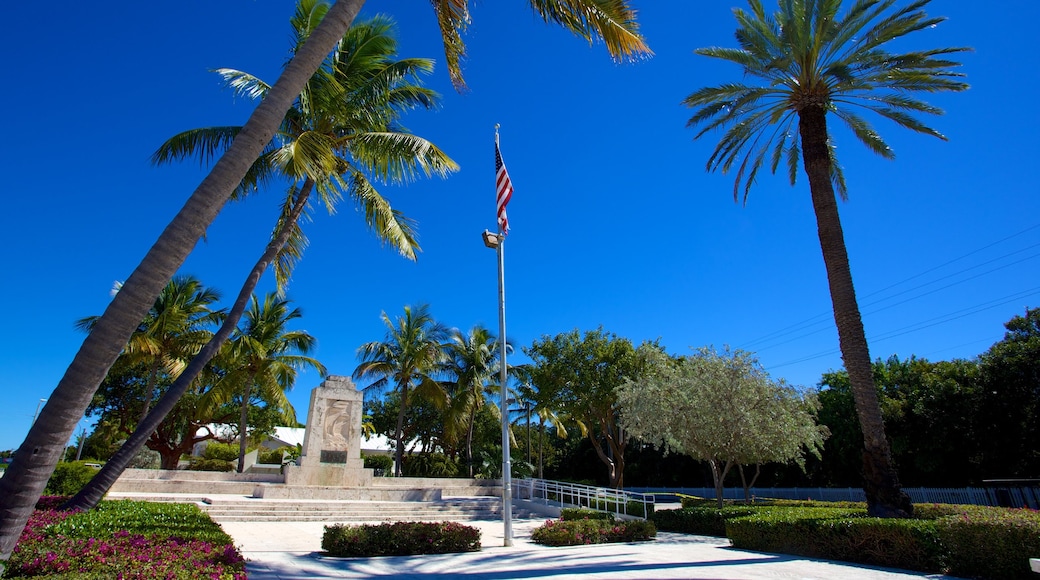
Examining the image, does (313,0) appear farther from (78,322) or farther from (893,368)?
(893,368)

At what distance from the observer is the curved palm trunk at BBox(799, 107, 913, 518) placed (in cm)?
1125

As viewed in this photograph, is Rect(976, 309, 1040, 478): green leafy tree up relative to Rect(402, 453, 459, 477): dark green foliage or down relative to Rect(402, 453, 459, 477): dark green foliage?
up

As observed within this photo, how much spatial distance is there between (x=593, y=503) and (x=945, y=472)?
1945 cm

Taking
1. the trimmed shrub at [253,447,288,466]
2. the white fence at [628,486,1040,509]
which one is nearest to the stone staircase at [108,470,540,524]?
the white fence at [628,486,1040,509]

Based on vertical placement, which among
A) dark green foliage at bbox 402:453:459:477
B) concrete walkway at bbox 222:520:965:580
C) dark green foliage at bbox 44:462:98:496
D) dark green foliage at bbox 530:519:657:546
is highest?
dark green foliage at bbox 402:453:459:477

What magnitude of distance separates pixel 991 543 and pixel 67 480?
21800mm

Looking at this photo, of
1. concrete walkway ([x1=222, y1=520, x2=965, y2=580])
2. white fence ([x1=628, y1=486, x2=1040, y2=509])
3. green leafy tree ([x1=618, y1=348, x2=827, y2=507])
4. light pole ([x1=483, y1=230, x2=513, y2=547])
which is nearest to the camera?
concrete walkway ([x1=222, y1=520, x2=965, y2=580])

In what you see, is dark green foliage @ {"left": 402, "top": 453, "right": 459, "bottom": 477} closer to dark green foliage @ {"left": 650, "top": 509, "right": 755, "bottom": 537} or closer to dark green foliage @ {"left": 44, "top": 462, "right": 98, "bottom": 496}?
dark green foliage @ {"left": 650, "top": 509, "right": 755, "bottom": 537}

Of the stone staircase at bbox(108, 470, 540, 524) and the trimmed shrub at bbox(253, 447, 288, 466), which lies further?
the trimmed shrub at bbox(253, 447, 288, 466)

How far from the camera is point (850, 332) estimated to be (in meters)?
12.3

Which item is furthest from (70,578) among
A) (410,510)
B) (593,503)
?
(593,503)

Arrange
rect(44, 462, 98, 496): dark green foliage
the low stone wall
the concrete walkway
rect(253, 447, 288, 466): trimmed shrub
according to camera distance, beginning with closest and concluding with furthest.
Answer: the concrete walkway
rect(44, 462, 98, 496): dark green foliage
the low stone wall
rect(253, 447, 288, 466): trimmed shrub

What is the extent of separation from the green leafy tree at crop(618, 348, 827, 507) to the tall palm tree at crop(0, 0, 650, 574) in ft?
52.3

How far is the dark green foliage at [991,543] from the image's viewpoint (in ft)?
24.3
